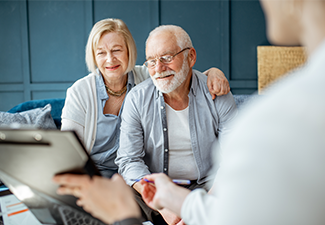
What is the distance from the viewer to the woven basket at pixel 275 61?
3848 millimetres

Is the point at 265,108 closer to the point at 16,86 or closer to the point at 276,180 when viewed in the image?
the point at 276,180

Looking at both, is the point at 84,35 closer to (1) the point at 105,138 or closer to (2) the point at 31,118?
(2) the point at 31,118

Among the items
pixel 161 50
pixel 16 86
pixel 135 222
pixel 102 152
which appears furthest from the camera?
pixel 16 86

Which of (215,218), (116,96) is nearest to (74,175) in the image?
(215,218)

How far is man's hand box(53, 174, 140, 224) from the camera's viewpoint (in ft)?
1.83

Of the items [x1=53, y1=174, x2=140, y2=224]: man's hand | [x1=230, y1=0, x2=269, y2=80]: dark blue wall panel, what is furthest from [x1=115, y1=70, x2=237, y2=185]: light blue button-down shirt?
[x1=230, y1=0, x2=269, y2=80]: dark blue wall panel

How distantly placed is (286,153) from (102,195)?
39 cm

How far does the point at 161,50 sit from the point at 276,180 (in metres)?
1.35

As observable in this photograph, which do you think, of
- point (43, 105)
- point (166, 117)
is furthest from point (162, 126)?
point (43, 105)

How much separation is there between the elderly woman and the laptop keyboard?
107 cm

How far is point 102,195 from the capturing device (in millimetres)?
572

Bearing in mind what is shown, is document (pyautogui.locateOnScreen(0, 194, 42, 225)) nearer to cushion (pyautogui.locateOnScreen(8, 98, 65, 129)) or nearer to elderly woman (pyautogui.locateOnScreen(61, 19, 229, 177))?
elderly woman (pyautogui.locateOnScreen(61, 19, 229, 177))

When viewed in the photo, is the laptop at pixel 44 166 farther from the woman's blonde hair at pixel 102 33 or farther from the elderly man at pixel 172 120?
the woman's blonde hair at pixel 102 33

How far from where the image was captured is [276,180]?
1.19ft
